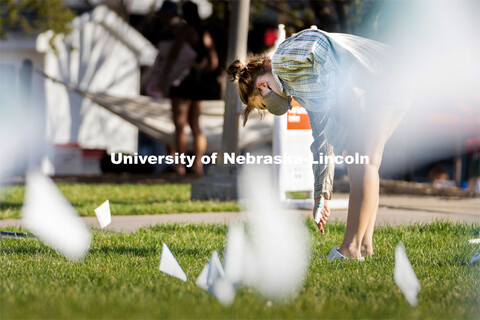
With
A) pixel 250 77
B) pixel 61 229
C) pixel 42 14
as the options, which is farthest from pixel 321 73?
pixel 42 14

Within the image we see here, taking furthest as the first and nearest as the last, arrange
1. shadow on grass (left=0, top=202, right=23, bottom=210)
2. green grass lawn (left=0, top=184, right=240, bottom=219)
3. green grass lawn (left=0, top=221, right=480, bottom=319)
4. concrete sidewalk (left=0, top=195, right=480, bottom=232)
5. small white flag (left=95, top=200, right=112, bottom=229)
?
shadow on grass (left=0, top=202, right=23, bottom=210) < green grass lawn (left=0, top=184, right=240, bottom=219) < concrete sidewalk (left=0, top=195, right=480, bottom=232) < small white flag (left=95, top=200, right=112, bottom=229) < green grass lawn (left=0, top=221, right=480, bottom=319)

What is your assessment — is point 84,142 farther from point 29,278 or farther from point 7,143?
point 29,278

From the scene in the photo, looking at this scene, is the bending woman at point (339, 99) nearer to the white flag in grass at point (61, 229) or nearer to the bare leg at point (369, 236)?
the bare leg at point (369, 236)

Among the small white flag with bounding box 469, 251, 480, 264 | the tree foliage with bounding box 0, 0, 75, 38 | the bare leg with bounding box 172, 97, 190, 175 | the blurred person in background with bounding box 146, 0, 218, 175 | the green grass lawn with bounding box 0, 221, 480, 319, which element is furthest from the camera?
the tree foliage with bounding box 0, 0, 75, 38

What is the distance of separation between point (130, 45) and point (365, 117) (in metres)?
12.1

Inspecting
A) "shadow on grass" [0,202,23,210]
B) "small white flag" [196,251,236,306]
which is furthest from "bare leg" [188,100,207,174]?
"small white flag" [196,251,236,306]

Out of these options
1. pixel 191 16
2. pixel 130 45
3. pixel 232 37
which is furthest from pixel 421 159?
pixel 232 37

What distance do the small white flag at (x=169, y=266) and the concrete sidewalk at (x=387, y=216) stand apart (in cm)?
192

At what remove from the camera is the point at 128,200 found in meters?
6.93

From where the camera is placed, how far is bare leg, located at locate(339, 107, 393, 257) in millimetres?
3562

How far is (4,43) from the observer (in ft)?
42.9

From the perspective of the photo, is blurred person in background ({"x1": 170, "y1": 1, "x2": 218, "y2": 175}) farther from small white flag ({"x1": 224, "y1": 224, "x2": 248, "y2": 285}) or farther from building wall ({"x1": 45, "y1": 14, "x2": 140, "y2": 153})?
small white flag ({"x1": 224, "y1": 224, "x2": 248, "y2": 285})

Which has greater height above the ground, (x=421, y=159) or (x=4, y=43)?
(x=4, y=43)

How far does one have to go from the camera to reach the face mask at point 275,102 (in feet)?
12.0
